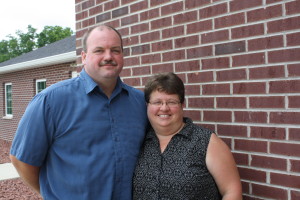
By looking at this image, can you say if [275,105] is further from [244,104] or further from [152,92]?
[152,92]

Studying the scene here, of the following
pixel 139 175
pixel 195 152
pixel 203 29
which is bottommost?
pixel 139 175

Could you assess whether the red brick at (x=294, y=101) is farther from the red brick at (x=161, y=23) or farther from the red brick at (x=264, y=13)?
the red brick at (x=161, y=23)

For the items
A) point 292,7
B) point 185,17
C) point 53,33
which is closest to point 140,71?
point 185,17

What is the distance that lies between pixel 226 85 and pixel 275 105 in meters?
0.40

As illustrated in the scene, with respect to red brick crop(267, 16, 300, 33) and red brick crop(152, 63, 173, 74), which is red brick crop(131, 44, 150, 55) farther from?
red brick crop(267, 16, 300, 33)

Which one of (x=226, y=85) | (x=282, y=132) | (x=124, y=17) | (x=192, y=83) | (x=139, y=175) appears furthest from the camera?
(x=124, y=17)

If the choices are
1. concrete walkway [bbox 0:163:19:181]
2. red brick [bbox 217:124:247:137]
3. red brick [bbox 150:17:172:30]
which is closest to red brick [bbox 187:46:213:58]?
red brick [bbox 150:17:172:30]

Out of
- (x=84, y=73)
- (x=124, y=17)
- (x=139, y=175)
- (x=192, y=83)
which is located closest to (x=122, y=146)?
(x=139, y=175)

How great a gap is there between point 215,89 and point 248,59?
1.12 ft

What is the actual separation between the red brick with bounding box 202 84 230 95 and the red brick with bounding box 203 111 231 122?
0.15m

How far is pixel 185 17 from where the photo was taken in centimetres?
270

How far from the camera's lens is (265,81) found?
2.18 m

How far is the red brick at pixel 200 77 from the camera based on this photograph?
2534 mm

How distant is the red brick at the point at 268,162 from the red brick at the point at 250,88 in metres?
0.43
